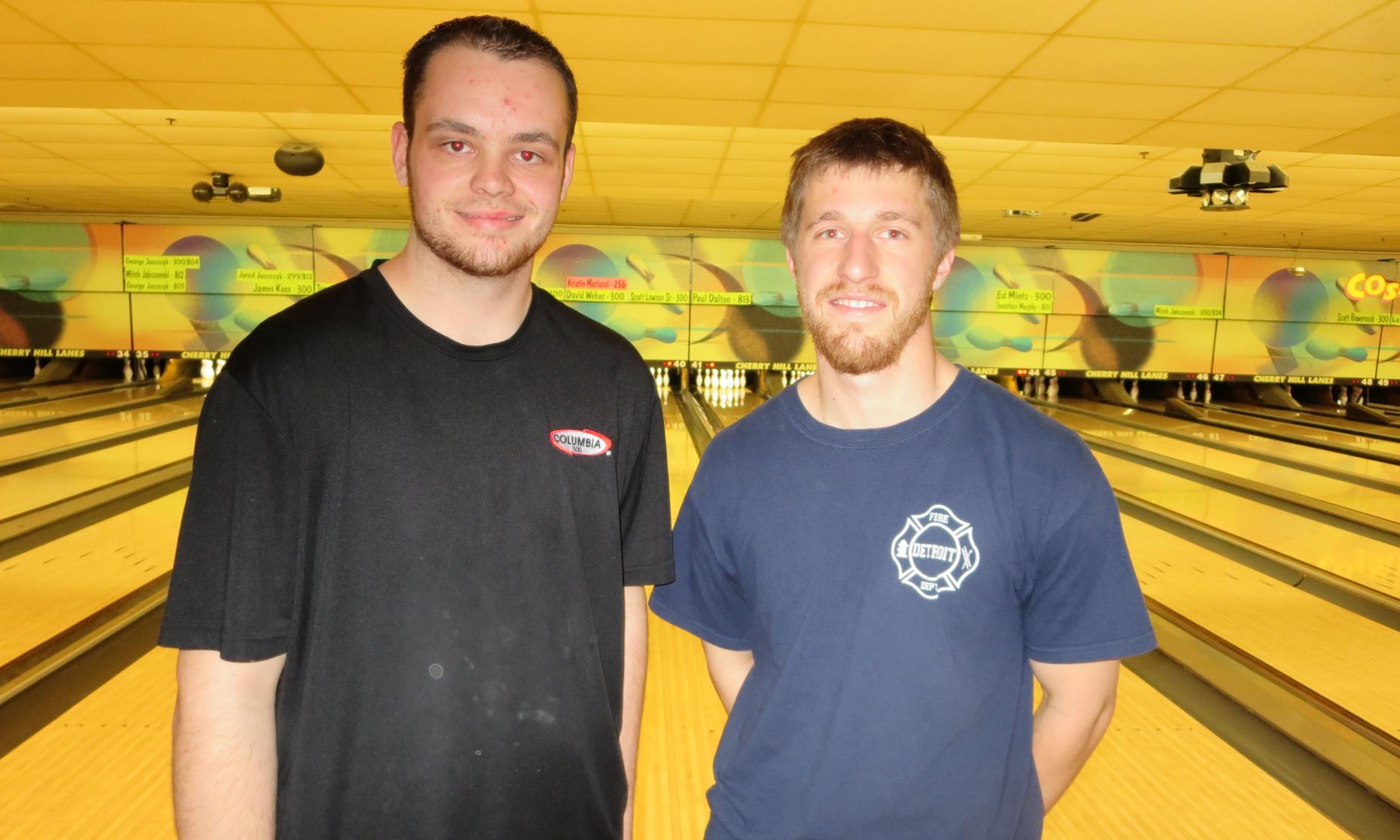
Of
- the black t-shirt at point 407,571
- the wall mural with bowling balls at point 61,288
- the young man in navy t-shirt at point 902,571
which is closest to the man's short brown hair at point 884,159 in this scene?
the young man in navy t-shirt at point 902,571

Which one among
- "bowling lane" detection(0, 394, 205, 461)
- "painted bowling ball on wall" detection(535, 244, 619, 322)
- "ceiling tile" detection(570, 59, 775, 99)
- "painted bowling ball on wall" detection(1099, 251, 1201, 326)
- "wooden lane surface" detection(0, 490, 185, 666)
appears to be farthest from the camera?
"painted bowling ball on wall" detection(1099, 251, 1201, 326)

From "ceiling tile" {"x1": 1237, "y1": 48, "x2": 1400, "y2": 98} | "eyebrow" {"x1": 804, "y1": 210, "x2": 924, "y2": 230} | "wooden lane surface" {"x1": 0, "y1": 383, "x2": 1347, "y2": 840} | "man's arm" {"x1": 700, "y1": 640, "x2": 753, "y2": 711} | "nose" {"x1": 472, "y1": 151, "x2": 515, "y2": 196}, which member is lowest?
"wooden lane surface" {"x1": 0, "y1": 383, "x2": 1347, "y2": 840}

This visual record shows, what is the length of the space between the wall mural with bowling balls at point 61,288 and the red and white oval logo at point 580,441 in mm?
11140

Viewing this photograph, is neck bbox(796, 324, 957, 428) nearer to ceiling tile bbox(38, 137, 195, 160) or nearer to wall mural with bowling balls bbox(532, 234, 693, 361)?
ceiling tile bbox(38, 137, 195, 160)

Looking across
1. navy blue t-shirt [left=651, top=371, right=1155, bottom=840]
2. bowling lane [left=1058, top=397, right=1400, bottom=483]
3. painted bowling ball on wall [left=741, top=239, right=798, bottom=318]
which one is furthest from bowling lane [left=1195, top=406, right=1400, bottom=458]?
navy blue t-shirt [left=651, top=371, right=1155, bottom=840]

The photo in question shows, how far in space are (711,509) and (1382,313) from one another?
42.2 feet

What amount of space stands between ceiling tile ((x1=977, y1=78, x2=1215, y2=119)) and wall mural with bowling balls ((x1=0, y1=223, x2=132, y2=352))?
1001 centimetres

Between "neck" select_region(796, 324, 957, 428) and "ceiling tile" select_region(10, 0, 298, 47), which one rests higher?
"ceiling tile" select_region(10, 0, 298, 47)

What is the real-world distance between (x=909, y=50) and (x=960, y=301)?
8045mm

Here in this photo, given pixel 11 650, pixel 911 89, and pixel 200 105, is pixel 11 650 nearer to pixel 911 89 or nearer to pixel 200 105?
pixel 200 105

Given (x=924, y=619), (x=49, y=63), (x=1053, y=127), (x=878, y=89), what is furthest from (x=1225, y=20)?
(x=49, y=63)

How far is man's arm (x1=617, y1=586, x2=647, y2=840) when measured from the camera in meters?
1.36

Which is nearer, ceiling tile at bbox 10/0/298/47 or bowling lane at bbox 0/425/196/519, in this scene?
ceiling tile at bbox 10/0/298/47

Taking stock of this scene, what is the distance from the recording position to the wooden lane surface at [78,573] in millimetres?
3355
